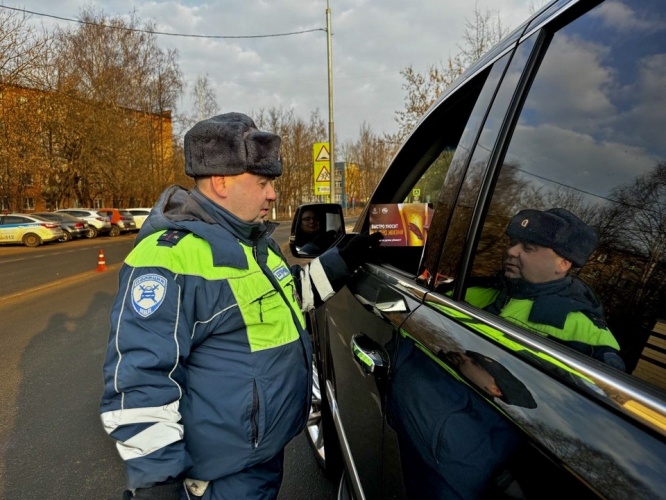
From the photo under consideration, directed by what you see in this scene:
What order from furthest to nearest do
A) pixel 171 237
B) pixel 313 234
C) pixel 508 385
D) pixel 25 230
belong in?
pixel 25 230 < pixel 313 234 < pixel 171 237 < pixel 508 385

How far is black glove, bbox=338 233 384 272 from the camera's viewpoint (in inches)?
76.5

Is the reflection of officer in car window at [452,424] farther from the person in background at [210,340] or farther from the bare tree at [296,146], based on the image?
the bare tree at [296,146]

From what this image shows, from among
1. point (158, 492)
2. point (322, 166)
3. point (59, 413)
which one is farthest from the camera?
point (322, 166)

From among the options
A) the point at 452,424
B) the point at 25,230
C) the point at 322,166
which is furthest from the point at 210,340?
the point at 25,230

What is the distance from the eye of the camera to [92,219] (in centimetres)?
2609

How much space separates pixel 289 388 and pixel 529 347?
88 cm

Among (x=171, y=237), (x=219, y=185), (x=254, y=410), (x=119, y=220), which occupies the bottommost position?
(x=119, y=220)

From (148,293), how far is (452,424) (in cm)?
87

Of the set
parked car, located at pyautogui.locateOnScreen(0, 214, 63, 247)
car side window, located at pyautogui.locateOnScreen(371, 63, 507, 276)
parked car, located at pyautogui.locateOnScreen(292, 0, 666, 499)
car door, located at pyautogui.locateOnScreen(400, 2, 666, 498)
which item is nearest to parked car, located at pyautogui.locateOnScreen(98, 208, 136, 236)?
parked car, located at pyautogui.locateOnScreen(0, 214, 63, 247)

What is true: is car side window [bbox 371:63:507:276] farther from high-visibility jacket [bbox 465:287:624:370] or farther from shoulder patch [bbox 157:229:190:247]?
shoulder patch [bbox 157:229:190:247]

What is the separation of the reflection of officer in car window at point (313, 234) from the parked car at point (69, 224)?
23728 mm

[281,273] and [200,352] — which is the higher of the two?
[281,273]

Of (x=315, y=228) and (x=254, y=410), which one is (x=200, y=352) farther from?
(x=315, y=228)

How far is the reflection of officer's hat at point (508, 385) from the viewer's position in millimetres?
772
